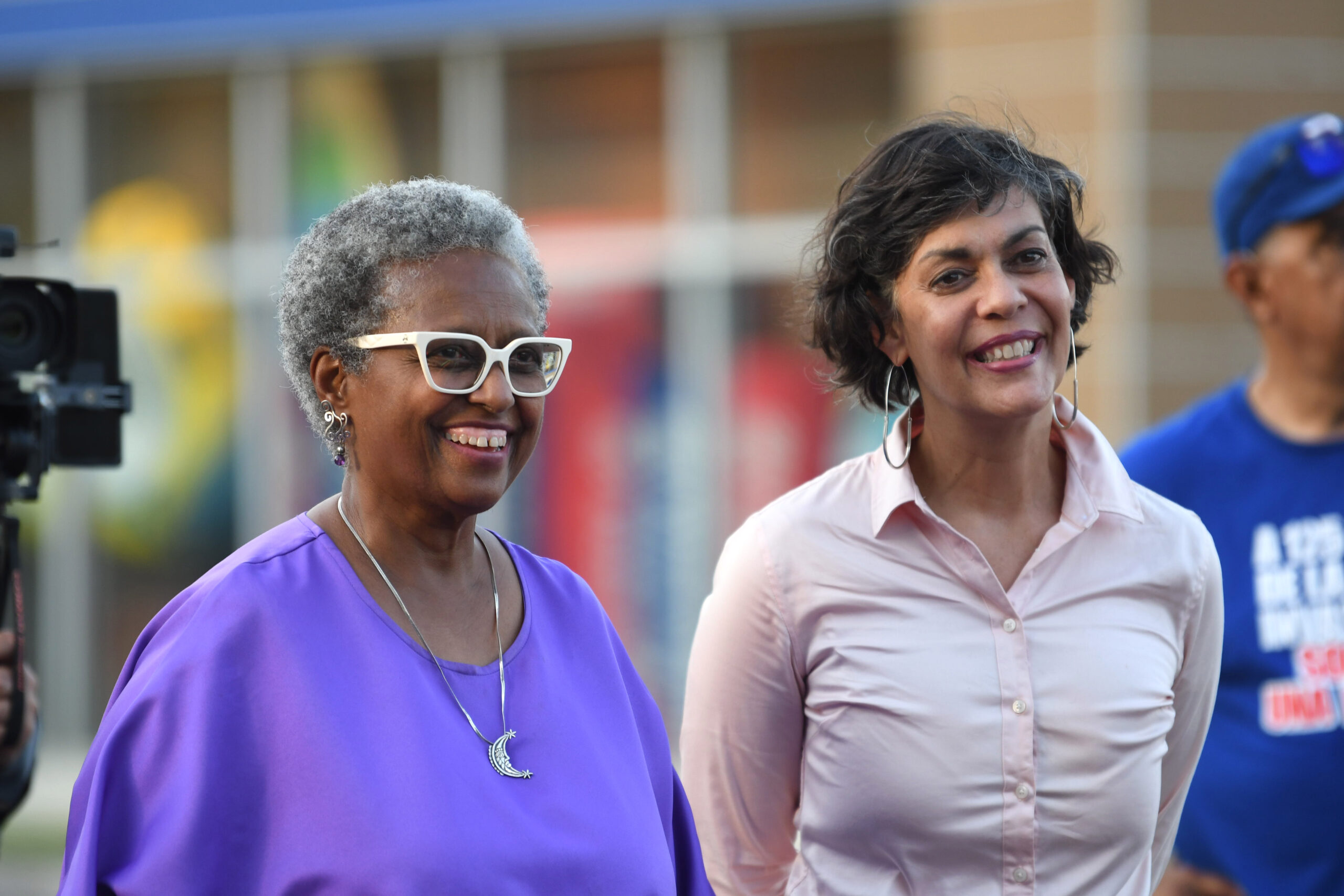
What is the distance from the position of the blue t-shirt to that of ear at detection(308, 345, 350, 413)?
1.99 m

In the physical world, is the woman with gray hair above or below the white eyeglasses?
below

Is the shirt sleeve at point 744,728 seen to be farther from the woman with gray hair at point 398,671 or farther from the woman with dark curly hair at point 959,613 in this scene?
the woman with gray hair at point 398,671

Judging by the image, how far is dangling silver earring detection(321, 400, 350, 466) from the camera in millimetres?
2291

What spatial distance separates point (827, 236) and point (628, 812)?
1150 millimetres

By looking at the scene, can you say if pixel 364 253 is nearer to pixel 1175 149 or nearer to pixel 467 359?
pixel 467 359

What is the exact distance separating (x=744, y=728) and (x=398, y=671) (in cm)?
78

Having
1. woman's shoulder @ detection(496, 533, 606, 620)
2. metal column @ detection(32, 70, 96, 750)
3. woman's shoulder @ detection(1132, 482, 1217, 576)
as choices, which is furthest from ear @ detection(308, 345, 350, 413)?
metal column @ detection(32, 70, 96, 750)

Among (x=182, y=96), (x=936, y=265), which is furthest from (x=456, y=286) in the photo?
(x=182, y=96)

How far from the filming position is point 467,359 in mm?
2221

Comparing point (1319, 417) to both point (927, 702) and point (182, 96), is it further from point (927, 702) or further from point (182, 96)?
point (182, 96)

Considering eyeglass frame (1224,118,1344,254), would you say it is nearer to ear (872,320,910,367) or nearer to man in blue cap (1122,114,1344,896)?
man in blue cap (1122,114,1344,896)

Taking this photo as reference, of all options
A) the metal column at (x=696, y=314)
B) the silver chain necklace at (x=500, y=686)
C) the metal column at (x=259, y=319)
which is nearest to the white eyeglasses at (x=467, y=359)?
the silver chain necklace at (x=500, y=686)

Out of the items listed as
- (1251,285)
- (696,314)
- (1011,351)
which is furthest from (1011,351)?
(696,314)

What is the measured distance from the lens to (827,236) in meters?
2.83
